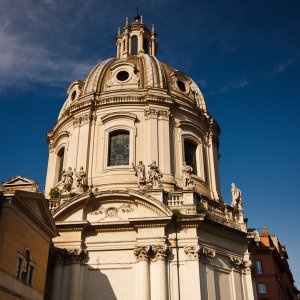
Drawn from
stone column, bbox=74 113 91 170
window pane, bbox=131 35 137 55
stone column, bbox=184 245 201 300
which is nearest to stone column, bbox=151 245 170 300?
stone column, bbox=184 245 201 300

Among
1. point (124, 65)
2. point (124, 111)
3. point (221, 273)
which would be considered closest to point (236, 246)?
point (221, 273)

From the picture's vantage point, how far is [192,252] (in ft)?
76.3

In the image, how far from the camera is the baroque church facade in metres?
23.2

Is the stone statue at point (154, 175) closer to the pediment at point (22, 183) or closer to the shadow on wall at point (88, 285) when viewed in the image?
the shadow on wall at point (88, 285)

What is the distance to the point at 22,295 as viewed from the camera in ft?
58.5

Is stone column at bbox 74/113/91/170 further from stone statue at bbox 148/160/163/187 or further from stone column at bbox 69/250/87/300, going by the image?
stone column at bbox 69/250/87/300

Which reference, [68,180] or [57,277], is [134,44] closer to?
[68,180]

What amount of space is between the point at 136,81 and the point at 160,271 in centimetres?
1569

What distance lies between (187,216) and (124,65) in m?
15.0

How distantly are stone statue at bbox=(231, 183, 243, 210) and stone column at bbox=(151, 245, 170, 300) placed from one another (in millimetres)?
7077

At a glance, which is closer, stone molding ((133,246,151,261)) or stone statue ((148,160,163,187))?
stone molding ((133,246,151,261))

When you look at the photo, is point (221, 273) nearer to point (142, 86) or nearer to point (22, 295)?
point (22, 295)

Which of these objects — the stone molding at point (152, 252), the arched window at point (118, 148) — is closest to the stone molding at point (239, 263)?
the stone molding at point (152, 252)

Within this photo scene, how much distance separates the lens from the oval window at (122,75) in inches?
1323
